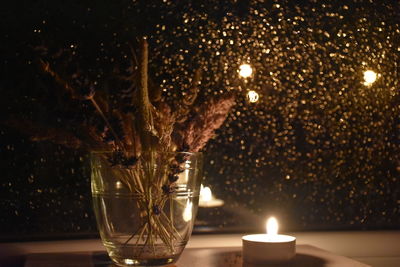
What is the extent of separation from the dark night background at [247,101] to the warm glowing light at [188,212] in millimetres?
188

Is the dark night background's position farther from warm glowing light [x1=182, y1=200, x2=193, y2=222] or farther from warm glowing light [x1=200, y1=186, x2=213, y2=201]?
warm glowing light [x1=182, y1=200, x2=193, y2=222]

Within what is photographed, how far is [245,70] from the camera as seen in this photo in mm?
947

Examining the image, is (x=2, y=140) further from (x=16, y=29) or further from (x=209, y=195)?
(x=209, y=195)

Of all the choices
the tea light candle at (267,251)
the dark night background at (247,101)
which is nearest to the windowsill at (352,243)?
the dark night background at (247,101)

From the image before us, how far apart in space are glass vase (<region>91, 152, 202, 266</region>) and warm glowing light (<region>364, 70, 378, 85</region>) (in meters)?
0.41

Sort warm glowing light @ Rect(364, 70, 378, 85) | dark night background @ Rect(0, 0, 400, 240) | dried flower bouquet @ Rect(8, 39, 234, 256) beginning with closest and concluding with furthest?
dried flower bouquet @ Rect(8, 39, 234, 256) < dark night background @ Rect(0, 0, 400, 240) < warm glowing light @ Rect(364, 70, 378, 85)

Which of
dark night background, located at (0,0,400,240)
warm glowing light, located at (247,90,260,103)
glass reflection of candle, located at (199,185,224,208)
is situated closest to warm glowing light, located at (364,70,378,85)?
dark night background, located at (0,0,400,240)

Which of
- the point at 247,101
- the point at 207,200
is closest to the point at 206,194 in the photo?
the point at 207,200

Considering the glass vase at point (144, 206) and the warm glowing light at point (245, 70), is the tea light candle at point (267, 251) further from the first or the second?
the warm glowing light at point (245, 70)

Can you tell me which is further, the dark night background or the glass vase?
the dark night background

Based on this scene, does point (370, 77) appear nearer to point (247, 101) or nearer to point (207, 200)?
point (247, 101)

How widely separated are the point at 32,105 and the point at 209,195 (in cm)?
33

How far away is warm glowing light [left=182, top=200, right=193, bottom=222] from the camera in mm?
738

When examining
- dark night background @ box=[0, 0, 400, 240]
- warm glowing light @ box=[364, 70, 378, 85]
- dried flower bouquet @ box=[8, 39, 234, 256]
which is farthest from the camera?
warm glowing light @ box=[364, 70, 378, 85]
